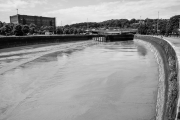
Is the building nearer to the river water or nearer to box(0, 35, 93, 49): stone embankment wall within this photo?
box(0, 35, 93, 49): stone embankment wall

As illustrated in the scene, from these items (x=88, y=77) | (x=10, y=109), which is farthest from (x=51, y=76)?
(x=10, y=109)

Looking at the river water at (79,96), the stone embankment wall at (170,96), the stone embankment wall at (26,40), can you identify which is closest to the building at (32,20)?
the stone embankment wall at (26,40)

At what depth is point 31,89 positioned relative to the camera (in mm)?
16422

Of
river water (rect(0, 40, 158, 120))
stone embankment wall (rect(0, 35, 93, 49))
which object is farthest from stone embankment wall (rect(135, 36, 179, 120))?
stone embankment wall (rect(0, 35, 93, 49))

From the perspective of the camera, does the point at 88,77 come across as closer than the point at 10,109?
No

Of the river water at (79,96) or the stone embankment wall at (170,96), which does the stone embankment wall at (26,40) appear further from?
the stone embankment wall at (170,96)

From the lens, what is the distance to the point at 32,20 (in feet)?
550

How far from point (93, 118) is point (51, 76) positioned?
10873mm

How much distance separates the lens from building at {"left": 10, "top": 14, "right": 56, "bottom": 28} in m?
155

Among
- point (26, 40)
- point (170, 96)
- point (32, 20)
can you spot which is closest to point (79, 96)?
point (170, 96)

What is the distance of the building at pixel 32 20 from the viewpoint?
15525 cm

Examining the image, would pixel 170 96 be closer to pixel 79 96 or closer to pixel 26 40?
pixel 79 96

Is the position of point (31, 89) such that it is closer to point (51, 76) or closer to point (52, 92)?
point (52, 92)

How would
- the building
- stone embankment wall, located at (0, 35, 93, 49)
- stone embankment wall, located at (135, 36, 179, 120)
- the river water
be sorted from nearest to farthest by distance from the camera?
stone embankment wall, located at (135, 36, 179, 120) < the river water < stone embankment wall, located at (0, 35, 93, 49) < the building
